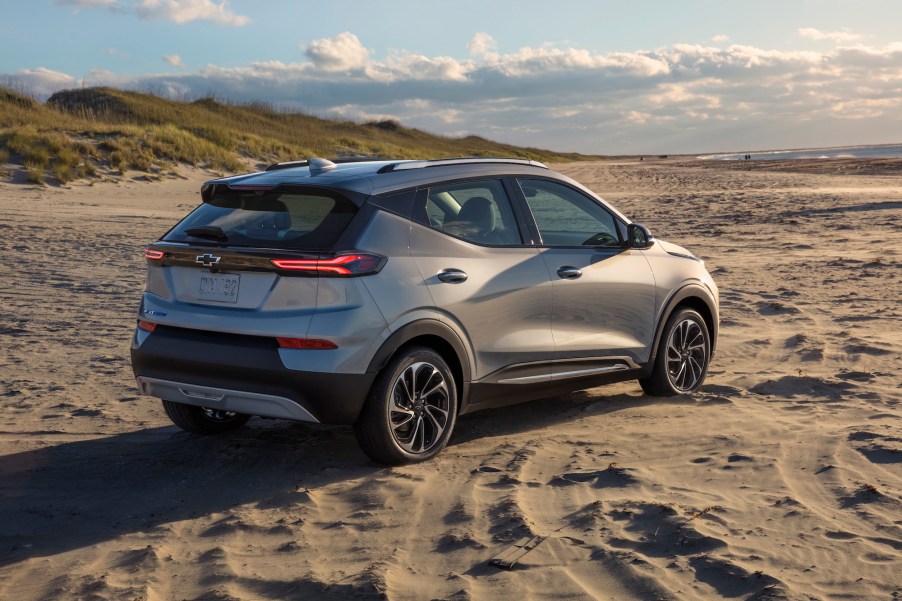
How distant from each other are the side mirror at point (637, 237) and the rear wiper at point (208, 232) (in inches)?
110

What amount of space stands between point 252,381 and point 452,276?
123 cm

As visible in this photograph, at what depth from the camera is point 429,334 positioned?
588cm

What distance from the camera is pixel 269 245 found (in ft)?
18.4

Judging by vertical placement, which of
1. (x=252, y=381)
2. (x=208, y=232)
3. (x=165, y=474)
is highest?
(x=208, y=232)

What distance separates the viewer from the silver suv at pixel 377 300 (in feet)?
18.1

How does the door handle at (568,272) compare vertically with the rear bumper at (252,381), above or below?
above

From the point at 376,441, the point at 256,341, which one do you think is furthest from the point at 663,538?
the point at 256,341

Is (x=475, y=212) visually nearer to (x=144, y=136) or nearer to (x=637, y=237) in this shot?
(x=637, y=237)

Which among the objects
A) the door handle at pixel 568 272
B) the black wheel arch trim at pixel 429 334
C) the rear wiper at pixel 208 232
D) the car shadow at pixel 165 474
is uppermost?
the rear wiper at pixel 208 232

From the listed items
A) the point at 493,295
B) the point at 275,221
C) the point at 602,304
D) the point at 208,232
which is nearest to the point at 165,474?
the point at 208,232

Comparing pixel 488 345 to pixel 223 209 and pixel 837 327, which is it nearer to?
pixel 223 209

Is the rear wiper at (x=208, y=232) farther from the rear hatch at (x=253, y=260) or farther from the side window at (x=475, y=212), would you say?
the side window at (x=475, y=212)

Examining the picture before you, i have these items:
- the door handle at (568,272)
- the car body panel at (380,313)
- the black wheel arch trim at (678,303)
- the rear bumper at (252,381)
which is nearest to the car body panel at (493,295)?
the car body panel at (380,313)

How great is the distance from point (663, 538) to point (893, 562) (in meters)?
0.92
